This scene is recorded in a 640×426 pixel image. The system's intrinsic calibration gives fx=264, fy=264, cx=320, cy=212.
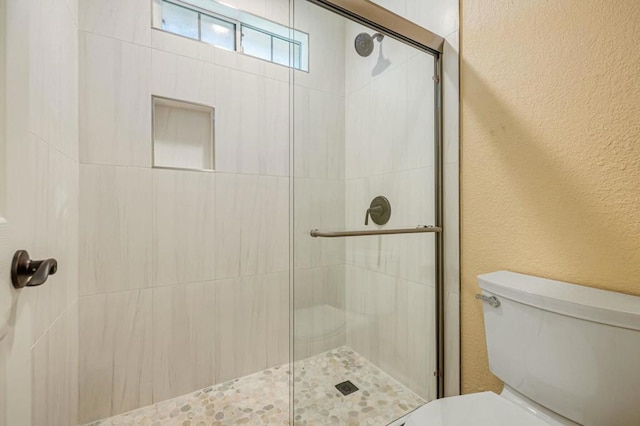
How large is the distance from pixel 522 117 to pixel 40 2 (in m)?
1.68

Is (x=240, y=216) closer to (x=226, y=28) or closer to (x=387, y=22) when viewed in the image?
(x=226, y=28)

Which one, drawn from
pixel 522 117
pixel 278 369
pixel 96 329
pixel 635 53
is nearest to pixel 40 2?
pixel 96 329

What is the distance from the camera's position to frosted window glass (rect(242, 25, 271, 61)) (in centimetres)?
164

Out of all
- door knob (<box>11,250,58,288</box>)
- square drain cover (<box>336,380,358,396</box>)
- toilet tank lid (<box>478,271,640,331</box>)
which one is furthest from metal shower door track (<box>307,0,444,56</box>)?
square drain cover (<box>336,380,358,396</box>)

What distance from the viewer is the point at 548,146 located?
38.1 inches

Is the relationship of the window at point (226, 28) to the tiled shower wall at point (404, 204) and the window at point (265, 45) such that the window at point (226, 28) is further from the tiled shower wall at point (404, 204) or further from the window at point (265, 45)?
the tiled shower wall at point (404, 204)

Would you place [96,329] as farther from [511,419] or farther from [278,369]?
[511,419]

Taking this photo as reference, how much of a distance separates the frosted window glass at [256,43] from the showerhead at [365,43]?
74cm

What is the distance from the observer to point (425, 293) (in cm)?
133

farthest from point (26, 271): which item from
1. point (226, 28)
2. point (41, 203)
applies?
point (226, 28)

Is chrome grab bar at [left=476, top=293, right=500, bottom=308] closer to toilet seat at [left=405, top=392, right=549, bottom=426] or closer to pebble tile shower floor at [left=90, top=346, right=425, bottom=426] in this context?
toilet seat at [left=405, top=392, right=549, bottom=426]

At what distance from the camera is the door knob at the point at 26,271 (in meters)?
0.52

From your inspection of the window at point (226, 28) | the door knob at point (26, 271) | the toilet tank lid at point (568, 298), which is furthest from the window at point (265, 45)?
the toilet tank lid at point (568, 298)

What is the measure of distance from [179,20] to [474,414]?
2.19 m
